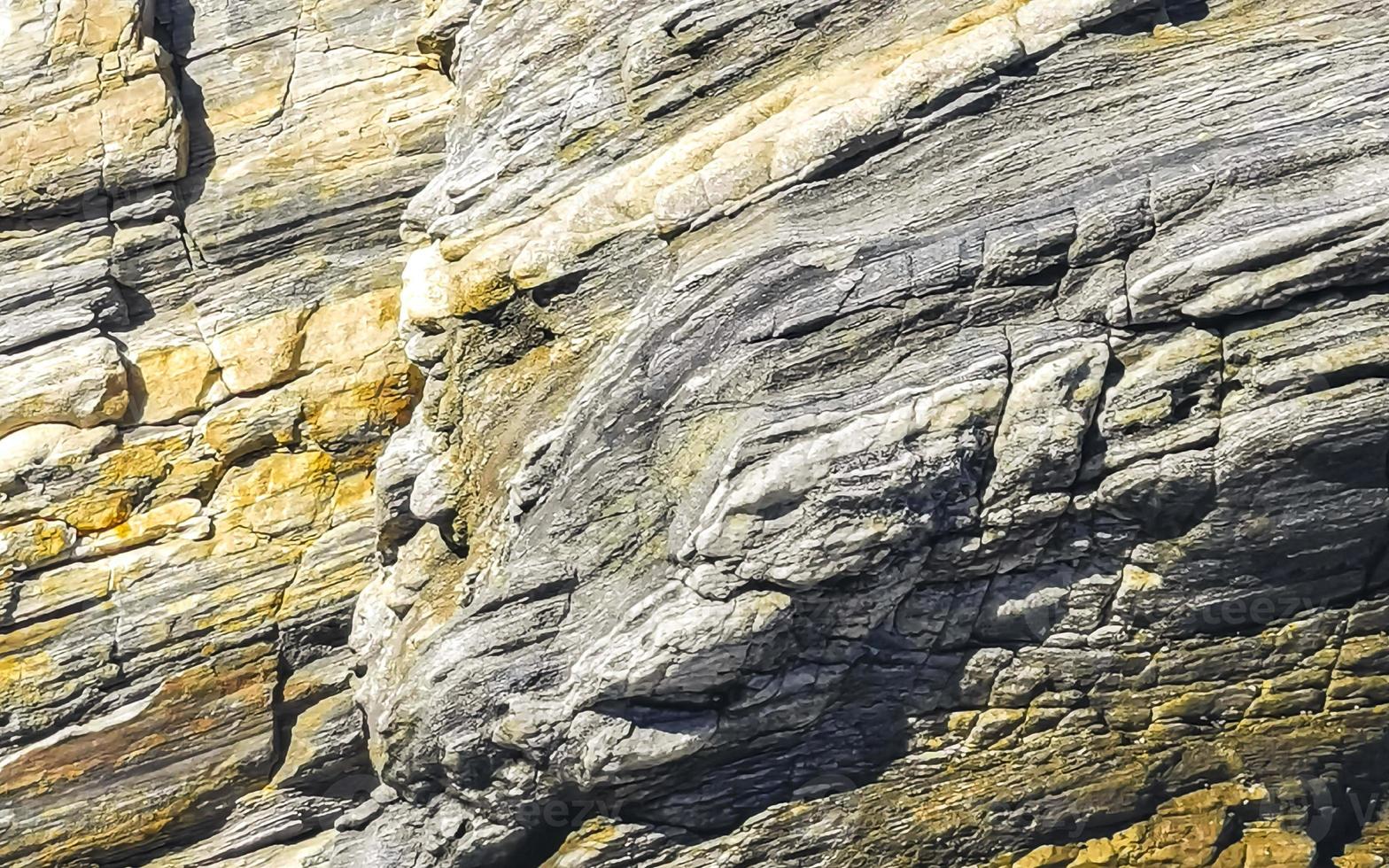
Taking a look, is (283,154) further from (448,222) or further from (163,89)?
(448,222)

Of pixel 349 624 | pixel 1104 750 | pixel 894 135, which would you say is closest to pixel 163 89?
pixel 349 624

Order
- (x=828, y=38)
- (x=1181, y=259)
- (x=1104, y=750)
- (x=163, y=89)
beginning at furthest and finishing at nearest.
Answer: (x=163, y=89) → (x=828, y=38) → (x=1104, y=750) → (x=1181, y=259)

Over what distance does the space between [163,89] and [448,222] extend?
7.88 meters

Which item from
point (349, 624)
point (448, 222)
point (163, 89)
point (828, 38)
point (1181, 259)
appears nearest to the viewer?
point (1181, 259)

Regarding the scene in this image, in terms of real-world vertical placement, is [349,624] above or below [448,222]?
below

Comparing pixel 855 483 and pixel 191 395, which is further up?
pixel 191 395

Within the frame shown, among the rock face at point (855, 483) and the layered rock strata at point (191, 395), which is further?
the layered rock strata at point (191, 395)

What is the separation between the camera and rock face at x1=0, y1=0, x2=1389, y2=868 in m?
15.3

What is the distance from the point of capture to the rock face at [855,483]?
15.3 m

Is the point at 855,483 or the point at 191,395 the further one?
the point at 191,395

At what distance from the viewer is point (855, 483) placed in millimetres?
15156

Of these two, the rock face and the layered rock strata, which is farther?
the layered rock strata

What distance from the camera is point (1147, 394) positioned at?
50.3ft

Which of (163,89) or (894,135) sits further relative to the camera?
(163,89)
